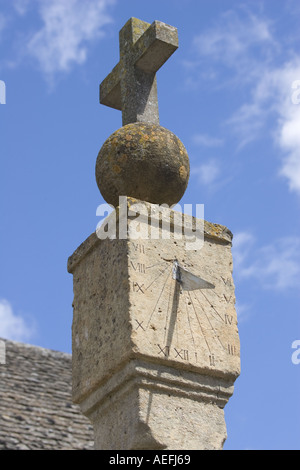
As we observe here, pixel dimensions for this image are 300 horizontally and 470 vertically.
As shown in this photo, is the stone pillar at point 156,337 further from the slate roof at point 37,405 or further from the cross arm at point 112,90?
the slate roof at point 37,405

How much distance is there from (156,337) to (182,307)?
0.91 ft

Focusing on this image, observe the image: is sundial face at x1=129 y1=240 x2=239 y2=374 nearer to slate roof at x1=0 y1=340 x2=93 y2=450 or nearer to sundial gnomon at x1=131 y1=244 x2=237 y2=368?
sundial gnomon at x1=131 y1=244 x2=237 y2=368

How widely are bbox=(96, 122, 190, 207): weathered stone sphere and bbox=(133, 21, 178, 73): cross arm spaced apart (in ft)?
1.93

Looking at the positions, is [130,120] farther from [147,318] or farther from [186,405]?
[186,405]

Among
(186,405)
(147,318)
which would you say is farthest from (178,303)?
(186,405)

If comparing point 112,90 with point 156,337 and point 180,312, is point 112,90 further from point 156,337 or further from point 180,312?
point 156,337

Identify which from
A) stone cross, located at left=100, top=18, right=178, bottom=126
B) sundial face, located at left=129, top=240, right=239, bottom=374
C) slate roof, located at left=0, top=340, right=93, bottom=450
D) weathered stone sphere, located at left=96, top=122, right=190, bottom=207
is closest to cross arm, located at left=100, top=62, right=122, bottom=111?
stone cross, located at left=100, top=18, right=178, bottom=126

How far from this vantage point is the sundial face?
454 cm

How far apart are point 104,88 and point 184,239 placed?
142 cm

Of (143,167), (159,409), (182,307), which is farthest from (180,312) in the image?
(143,167)

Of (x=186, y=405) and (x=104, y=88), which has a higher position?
(x=104, y=88)

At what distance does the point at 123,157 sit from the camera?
503cm

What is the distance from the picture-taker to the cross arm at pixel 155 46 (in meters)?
5.45
